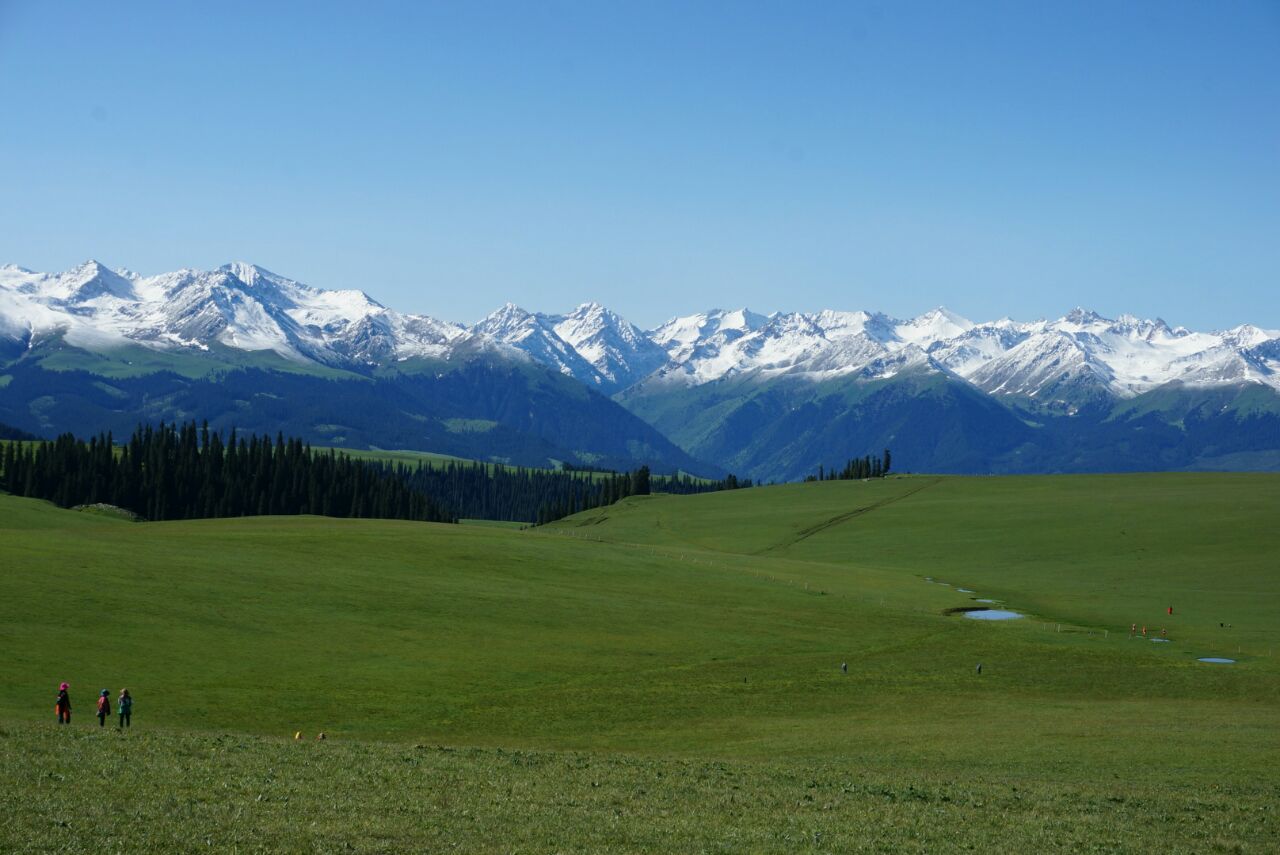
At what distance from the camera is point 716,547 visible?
17788cm

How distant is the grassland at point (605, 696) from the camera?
32.4m

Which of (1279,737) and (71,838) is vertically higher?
(71,838)

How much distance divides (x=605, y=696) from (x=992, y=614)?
174 ft

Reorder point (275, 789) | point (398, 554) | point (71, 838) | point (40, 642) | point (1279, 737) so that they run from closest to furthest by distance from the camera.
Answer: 1. point (71, 838)
2. point (275, 789)
3. point (1279, 737)
4. point (40, 642)
5. point (398, 554)

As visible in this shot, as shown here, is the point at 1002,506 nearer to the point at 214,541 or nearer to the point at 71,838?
the point at 214,541

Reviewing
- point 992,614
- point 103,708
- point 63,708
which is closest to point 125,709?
point 103,708

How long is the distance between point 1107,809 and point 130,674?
47249 millimetres

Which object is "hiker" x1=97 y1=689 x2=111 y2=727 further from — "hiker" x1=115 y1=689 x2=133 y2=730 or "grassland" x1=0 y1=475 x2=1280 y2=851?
"grassland" x1=0 y1=475 x2=1280 y2=851

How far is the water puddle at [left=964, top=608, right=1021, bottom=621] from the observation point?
10124 centimetres

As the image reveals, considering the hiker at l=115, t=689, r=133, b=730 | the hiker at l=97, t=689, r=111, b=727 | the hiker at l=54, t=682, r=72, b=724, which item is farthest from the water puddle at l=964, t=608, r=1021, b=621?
the hiker at l=54, t=682, r=72, b=724

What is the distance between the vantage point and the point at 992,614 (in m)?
105

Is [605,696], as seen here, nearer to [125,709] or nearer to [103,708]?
[125,709]

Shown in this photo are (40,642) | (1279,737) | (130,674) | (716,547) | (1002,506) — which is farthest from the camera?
(1002,506)

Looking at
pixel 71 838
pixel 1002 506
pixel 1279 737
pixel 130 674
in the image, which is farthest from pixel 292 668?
pixel 1002 506
